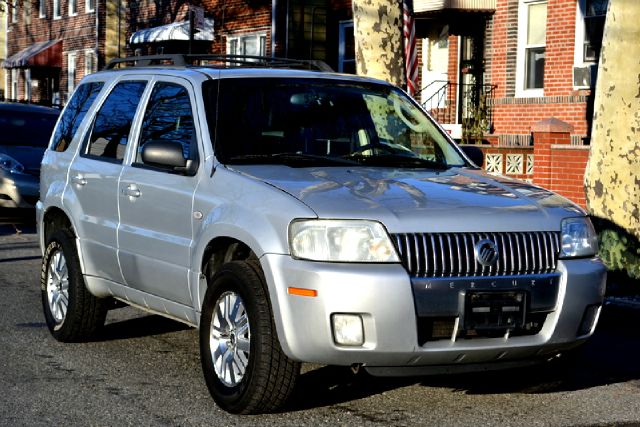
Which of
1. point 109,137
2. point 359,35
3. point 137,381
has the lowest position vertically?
point 137,381

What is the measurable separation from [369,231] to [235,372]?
1.06 m

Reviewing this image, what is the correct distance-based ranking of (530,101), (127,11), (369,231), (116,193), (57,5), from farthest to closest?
(57,5), (127,11), (530,101), (116,193), (369,231)

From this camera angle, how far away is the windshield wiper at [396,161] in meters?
6.97

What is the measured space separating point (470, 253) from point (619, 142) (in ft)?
17.5

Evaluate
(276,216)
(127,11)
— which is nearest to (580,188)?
(276,216)

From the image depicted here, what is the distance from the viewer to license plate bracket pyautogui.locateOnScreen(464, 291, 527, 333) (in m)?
5.86

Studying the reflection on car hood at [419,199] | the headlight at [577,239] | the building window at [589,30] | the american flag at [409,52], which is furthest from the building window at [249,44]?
the headlight at [577,239]

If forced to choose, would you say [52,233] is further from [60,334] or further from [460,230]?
[460,230]

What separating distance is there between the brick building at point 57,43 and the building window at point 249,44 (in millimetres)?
8666

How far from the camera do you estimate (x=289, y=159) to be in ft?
22.3

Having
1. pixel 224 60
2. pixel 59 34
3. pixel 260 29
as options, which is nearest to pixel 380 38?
pixel 224 60

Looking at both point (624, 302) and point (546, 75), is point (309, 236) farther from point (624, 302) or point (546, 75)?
point (546, 75)

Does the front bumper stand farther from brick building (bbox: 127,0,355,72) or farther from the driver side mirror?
brick building (bbox: 127,0,355,72)

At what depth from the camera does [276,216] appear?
5.91 metres
